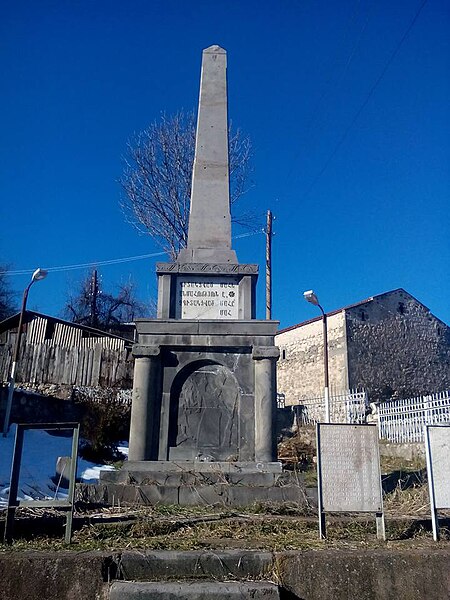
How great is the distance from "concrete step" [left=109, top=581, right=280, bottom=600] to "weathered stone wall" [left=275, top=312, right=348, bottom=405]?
24.5 metres

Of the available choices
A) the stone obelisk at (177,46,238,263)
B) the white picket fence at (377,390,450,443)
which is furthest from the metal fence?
the stone obelisk at (177,46,238,263)

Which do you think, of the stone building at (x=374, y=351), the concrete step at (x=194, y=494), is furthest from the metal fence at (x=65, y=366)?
the concrete step at (x=194, y=494)

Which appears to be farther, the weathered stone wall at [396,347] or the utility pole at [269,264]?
the weathered stone wall at [396,347]

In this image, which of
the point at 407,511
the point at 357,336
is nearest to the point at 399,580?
the point at 407,511

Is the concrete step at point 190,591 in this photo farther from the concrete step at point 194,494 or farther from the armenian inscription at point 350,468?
the concrete step at point 194,494

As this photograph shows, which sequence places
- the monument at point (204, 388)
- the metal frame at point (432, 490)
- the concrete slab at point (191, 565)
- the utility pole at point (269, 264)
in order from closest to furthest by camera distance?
the concrete slab at point (191, 565) → the metal frame at point (432, 490) → the monument at point (204, 388) → the utility pole at point (269, 264)

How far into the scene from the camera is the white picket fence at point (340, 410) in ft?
60.3

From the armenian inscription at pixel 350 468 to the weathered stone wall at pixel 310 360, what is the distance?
23280 millimetres

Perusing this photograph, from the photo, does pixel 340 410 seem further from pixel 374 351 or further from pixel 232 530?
pixel 232 530

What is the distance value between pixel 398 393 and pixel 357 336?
4.09 m

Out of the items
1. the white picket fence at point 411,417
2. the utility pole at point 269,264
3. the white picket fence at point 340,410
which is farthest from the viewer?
the utility pole at point 269,264

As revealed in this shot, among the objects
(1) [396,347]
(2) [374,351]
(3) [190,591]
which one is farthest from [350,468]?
(1) [396,347]

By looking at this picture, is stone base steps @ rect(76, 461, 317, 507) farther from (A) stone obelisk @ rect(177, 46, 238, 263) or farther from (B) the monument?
(A) stone obelisk @ rect(177, 46, 238, 263)

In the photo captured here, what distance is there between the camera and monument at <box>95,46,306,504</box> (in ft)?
20.8
